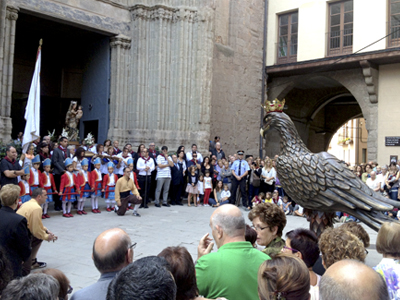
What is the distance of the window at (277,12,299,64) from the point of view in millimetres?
18328

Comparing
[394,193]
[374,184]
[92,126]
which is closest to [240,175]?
[374,184]

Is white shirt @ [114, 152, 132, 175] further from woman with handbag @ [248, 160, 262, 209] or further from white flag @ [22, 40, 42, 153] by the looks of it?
woman with handbag @ [248, 160, 262, 209]

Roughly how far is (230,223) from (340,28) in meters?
16.4

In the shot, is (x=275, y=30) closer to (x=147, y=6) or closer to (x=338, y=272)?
(x=147, y=6)

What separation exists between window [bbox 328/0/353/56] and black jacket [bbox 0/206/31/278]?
15.7 m

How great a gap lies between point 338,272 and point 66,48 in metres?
19.1

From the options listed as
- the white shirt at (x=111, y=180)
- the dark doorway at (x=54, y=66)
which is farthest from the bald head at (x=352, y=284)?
the dark doorway at (x=54, y=66)

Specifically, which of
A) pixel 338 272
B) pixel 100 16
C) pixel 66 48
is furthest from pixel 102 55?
pixel 338 272

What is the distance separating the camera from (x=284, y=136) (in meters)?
5.51

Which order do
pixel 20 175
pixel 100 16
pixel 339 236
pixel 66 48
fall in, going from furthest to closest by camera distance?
pixel 66 48 < pixel 100 16 < pixel 20 175 < pixel 339 236

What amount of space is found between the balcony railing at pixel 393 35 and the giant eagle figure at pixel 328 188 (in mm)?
12322

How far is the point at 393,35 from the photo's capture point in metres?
15.2

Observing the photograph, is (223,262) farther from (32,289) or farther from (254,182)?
(254,182)

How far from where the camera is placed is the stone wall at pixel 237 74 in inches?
650
